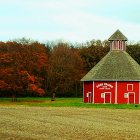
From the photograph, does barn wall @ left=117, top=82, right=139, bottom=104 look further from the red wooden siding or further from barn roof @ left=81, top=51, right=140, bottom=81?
barn roof @ left=81, top=51, right=140, bottom=81

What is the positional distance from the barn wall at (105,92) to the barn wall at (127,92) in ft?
3.28

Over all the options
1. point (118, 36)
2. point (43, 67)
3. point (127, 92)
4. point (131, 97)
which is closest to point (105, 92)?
point (127, 92)

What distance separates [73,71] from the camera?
113 meters

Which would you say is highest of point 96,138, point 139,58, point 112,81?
point 139,58

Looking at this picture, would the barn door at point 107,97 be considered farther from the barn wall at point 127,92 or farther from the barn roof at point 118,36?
the barn roof at point 118,36

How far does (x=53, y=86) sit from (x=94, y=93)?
34.6 meters

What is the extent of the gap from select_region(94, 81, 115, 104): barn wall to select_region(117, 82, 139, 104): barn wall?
1000 millimetres

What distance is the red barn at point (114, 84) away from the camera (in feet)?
262

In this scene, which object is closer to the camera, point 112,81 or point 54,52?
point 112,81

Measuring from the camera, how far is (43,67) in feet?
357

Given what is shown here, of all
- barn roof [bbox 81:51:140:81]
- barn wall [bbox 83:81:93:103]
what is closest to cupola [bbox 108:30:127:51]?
barn roof [bbox 81:51:140:81]

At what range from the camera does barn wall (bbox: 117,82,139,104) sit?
79938mm

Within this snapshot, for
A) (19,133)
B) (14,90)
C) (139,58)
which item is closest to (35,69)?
(14,90)

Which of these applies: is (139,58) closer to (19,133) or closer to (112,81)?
(112,81)
